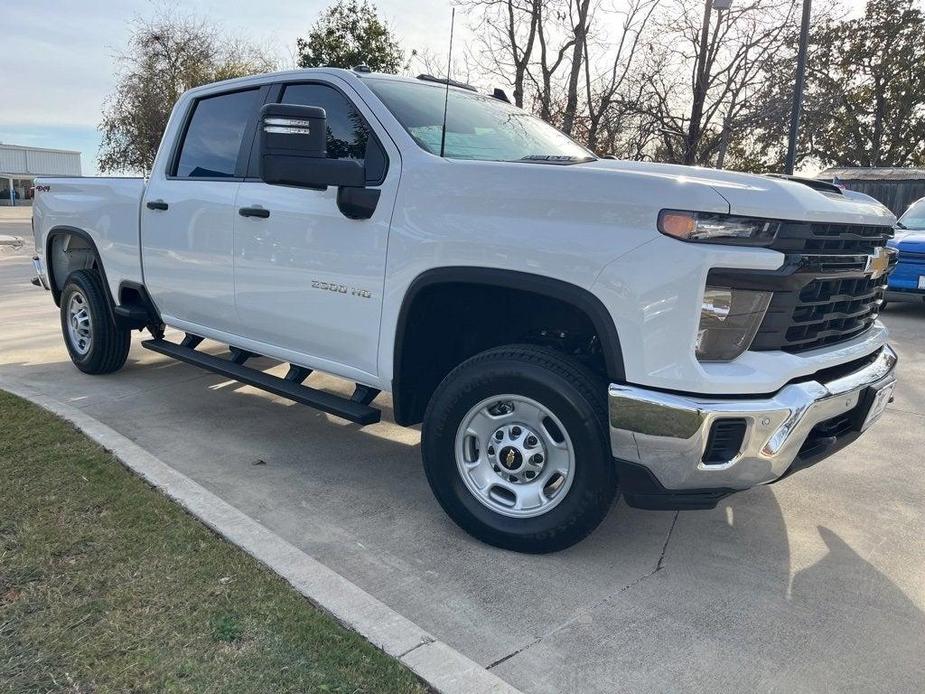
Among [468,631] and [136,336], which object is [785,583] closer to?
[468,631]

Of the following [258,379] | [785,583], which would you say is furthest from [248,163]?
[785,583]

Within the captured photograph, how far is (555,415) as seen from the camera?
9.86ft

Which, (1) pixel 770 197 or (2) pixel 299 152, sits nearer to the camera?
(1) pixel 770 197

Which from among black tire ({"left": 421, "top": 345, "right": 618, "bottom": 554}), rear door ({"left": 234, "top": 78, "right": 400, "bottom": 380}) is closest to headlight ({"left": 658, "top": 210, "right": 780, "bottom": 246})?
black tire ({"left": 421, "top": 345, "right": 618, "bottom": 554})

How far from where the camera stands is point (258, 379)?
14.2 feet

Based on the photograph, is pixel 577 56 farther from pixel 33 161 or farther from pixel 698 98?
pixel 33 161

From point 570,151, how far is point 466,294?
1368mm

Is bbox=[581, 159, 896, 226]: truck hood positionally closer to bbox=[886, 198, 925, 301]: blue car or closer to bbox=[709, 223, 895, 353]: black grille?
bbox=[709, 223, 895, 353]: black grille

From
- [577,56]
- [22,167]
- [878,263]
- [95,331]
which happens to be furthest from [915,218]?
[22,167]

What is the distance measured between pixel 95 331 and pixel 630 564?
176 inches

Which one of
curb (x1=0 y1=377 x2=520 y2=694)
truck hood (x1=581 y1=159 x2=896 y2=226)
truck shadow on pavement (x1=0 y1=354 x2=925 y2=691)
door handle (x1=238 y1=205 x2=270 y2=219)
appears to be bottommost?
truck shadow on pavement (x1=0 y1=354 x2=925 y2=691)

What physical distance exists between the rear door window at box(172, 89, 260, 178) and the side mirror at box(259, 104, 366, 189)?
3.96 feet

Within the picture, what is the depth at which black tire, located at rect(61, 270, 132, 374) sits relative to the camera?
5.71 meters

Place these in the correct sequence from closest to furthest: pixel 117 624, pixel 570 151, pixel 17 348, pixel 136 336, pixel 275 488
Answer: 1. pixel 117 624
2. pixel 275 488
3. pixel 570 151
4. pixel 17 348
5. pixel 136 336
